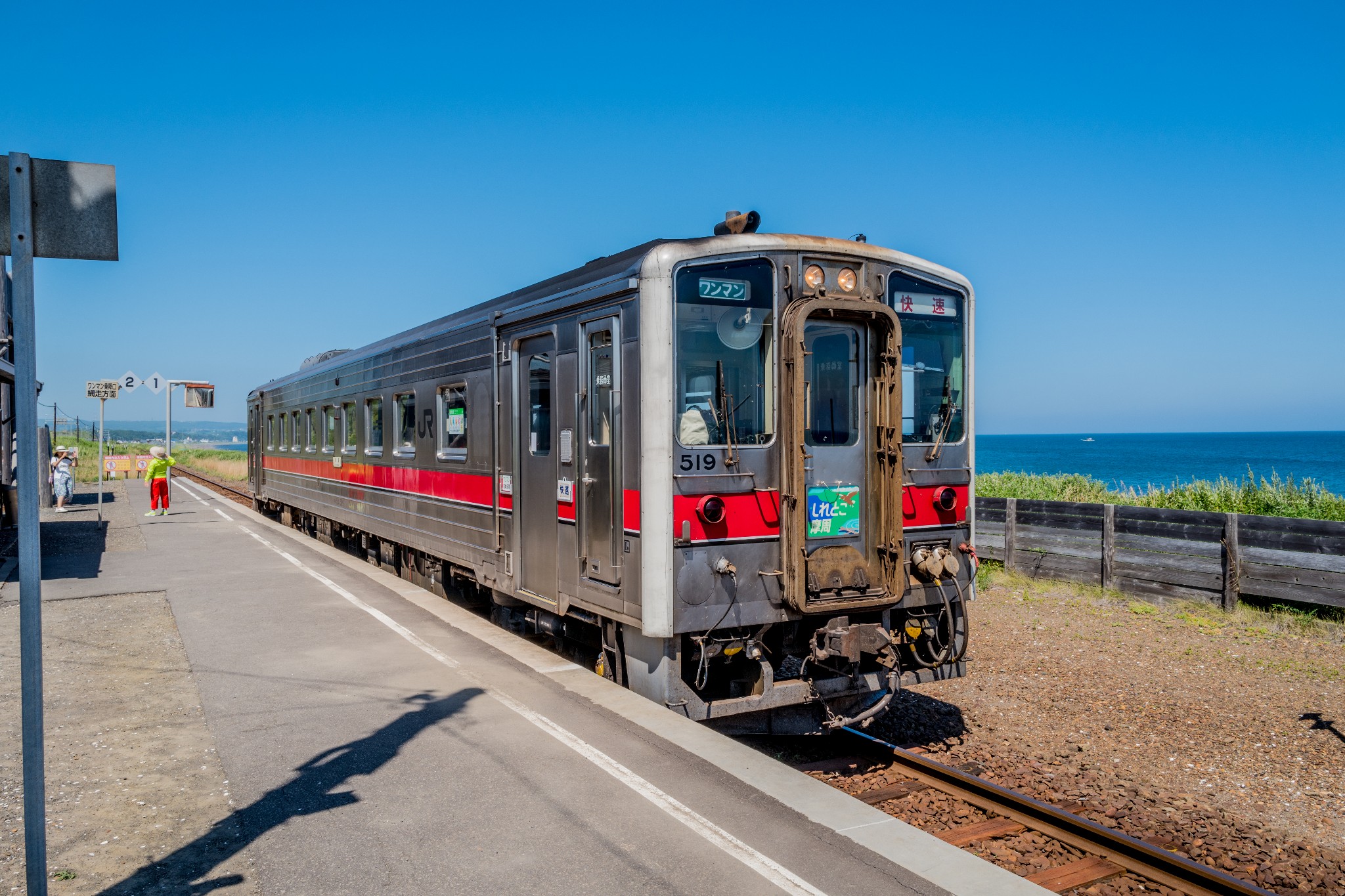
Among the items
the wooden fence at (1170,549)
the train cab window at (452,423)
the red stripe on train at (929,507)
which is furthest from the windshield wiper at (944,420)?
the wooden fence at (1170,549)

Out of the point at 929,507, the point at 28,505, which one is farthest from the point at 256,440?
the point at 28,505

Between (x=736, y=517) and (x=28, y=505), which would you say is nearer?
(x=28, y=505)

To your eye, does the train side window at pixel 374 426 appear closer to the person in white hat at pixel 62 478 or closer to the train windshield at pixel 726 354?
the train windshield at pixel 726 354

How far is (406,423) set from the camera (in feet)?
38.7

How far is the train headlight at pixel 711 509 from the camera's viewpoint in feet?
19.8

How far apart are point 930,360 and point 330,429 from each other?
1140 centimetres

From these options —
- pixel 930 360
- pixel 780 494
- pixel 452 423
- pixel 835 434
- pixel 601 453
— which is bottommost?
pixel 780 494

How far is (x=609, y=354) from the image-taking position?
21.9ft

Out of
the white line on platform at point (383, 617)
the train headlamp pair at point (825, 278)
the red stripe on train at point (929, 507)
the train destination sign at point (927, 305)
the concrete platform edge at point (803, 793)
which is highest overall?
the train headlamp pair at point (825, 278)

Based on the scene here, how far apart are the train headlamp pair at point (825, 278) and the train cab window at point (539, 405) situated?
2.25 m

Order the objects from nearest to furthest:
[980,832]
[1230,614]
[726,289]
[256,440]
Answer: [980,832] → [726,289] → [1230,614] → [256,440]

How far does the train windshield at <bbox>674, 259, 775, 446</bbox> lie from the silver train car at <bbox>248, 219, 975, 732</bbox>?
13mm

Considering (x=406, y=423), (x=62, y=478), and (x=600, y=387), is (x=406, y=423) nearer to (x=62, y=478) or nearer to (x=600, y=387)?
(x=600, y=387)

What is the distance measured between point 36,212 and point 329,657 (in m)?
5.37
